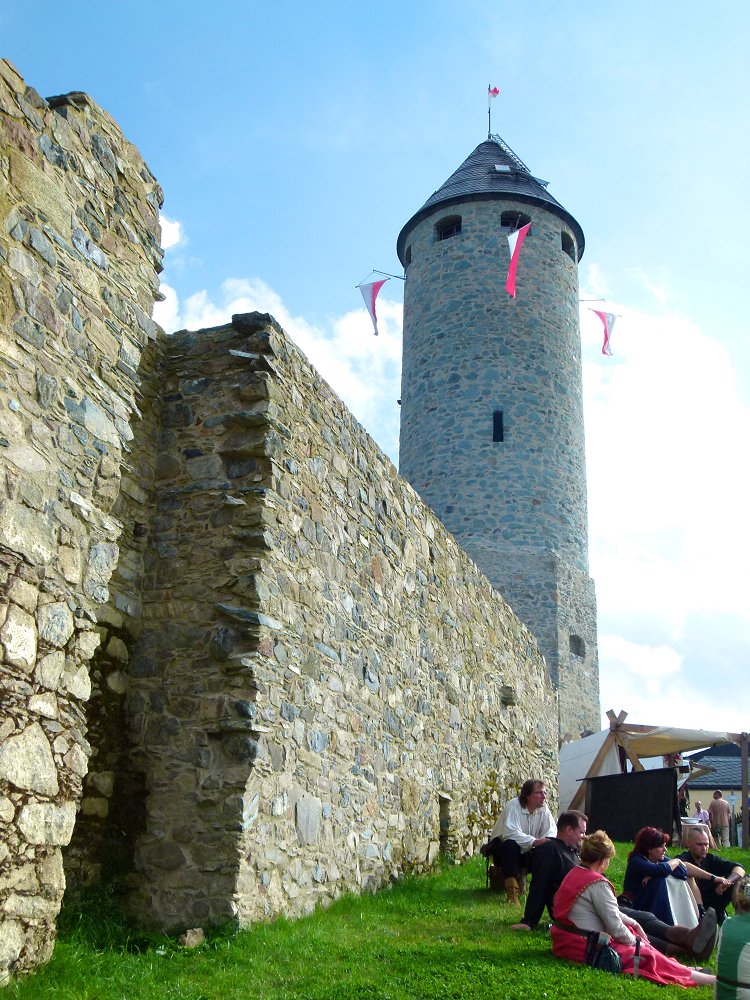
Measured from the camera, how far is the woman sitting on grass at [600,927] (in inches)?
193

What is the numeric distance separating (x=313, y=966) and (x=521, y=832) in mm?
2894

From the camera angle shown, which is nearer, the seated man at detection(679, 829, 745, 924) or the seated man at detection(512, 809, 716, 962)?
the seated man at detection(512, 809, 716, 962)

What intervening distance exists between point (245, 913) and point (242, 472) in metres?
2.42

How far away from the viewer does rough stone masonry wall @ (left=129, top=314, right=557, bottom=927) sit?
5148mm

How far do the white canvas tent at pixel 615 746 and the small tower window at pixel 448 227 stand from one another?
38.9ft

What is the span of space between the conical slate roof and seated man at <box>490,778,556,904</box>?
17.6m

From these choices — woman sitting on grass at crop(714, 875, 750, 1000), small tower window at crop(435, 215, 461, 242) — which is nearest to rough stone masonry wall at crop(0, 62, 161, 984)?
woman sitting on grass at crop(714, 875, 750, 1000)

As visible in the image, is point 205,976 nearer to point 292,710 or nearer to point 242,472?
point 292,710

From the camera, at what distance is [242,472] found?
19.1ft

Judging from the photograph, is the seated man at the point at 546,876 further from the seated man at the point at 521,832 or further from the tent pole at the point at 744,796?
the tent pole at the point at 744,796

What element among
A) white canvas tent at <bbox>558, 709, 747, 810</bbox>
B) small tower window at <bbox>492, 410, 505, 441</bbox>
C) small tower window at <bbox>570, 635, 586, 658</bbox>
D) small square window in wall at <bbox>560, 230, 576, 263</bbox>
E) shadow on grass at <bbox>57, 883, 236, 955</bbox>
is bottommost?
shadow on grass at <bbox>57, 883, 236, 955</bbox>

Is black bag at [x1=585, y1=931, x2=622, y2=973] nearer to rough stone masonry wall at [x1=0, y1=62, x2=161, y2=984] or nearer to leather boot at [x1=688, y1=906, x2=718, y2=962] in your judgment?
leather boot at [x1=688, y1=906, x2=718, y2=962]

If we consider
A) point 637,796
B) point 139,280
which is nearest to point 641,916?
point 139,280

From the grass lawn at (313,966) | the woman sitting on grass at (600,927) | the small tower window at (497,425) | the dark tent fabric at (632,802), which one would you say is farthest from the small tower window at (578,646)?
the woman sitting on grass at (600,927)
